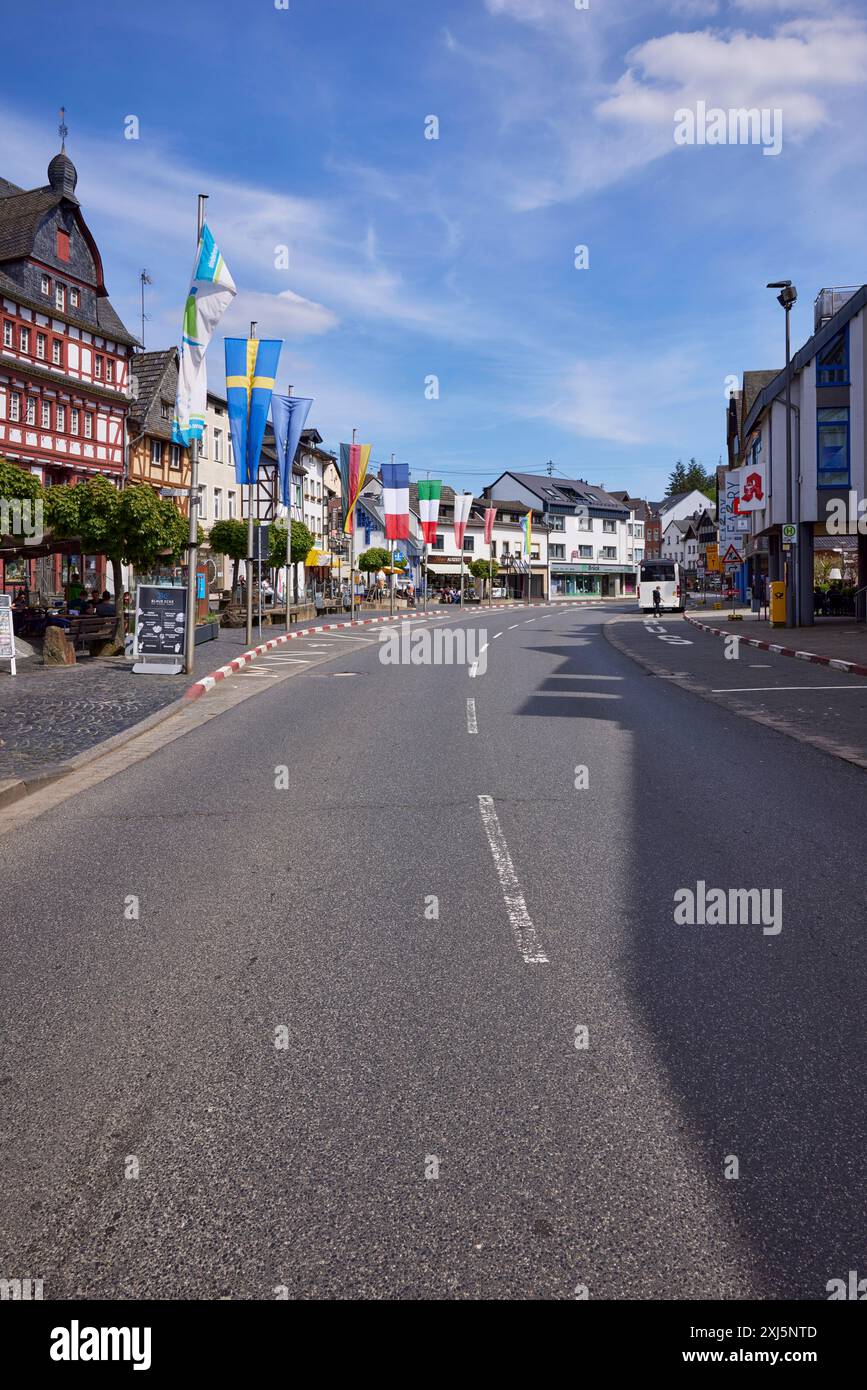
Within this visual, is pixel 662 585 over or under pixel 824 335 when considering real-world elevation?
under

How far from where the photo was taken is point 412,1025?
414 cm

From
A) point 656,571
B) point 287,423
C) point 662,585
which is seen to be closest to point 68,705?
point 287,423

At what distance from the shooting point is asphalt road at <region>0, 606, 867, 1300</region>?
9.13 ft

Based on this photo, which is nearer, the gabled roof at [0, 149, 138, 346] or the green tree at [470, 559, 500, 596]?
the gabled roof at [0, 149, 138, 346]

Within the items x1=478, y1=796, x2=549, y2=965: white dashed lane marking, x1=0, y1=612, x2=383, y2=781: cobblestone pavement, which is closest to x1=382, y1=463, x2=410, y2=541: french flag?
x1=0, y1=612, x2=383, y2=781: cobblestone pavement

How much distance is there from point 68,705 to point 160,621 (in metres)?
4.85

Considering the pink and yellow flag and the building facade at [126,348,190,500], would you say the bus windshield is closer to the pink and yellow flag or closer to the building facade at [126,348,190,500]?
the pink and yellow flag

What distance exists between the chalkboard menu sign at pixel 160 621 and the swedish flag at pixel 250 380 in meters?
6.21

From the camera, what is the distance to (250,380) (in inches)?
950

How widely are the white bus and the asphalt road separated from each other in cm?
5076

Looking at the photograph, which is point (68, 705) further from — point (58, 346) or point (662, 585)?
point (662, 585)

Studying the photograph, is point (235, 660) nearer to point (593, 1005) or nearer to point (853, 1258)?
point (593, 1005)

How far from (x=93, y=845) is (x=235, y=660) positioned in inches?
586

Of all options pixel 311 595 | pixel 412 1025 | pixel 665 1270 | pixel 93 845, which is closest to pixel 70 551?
pixel 93 845
